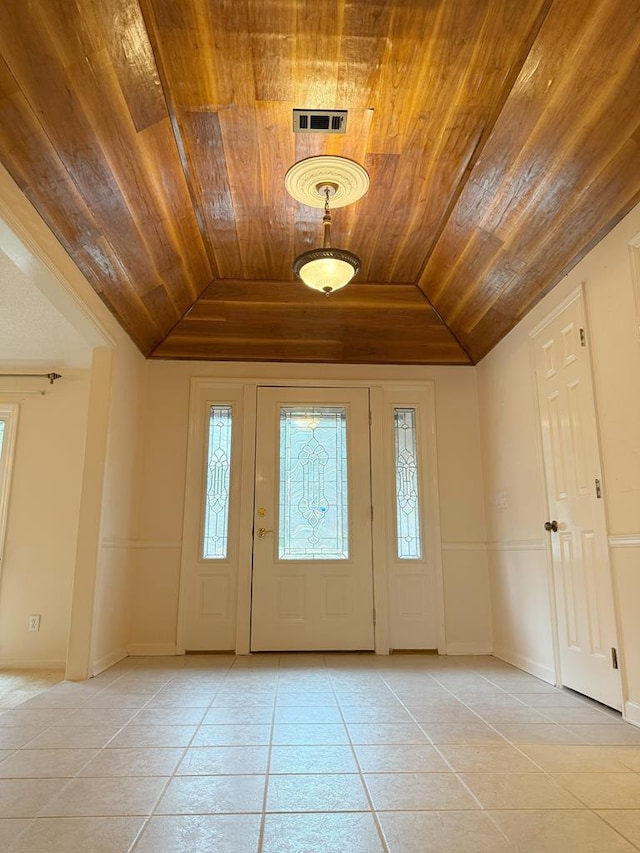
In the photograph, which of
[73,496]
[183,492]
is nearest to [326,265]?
[183,492]

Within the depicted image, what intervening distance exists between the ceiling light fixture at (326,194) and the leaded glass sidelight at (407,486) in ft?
5.81

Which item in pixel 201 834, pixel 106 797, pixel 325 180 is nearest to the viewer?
pixel 201 834

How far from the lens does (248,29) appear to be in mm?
2135

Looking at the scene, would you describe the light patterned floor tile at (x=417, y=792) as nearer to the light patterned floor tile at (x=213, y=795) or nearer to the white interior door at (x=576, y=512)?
the light patterned floor tile at (x=213, y=795)

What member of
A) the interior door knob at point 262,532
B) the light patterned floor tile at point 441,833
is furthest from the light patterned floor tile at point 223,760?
the interior door knob at point 262,532

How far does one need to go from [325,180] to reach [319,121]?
34 centimetres

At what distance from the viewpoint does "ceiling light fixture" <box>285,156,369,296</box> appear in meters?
2.81

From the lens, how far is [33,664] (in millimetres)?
4227

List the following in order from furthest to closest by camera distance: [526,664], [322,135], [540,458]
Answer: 1. [526,664]
2. [540,458]
3. [322,135]

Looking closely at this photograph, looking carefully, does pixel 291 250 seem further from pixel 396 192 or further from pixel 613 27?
pixel 613 27

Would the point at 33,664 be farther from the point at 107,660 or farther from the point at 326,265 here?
the point at 326,265

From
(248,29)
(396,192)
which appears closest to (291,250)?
(396,192)

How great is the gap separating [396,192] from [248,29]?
121cm

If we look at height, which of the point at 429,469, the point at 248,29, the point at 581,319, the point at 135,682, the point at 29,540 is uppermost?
the point at 248,29
